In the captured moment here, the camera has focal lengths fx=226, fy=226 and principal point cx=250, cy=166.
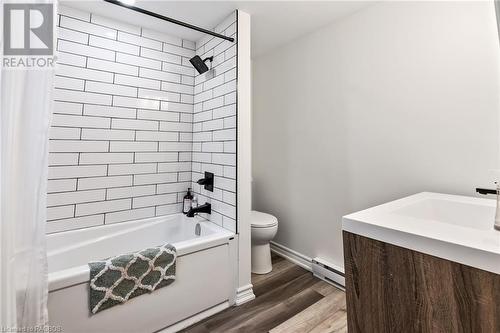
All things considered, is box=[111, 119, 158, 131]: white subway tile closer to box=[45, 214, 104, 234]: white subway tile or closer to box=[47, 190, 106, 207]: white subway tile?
box=[47, 190, 106, 207]: white subway tile

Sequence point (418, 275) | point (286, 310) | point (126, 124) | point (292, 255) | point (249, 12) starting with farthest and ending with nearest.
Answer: point (292, 255), point (126, 124), point (249, 12), point (286, 310), point (418, 275)

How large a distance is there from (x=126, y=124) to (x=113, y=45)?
67cm

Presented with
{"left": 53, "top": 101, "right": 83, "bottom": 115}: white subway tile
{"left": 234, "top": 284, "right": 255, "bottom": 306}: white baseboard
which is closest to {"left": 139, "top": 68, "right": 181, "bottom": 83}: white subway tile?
{"left": 53, "top": 101, "right": 83, "bottom": 115}: white subway tile

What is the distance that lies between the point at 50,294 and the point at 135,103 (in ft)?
4.94

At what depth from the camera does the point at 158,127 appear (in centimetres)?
214

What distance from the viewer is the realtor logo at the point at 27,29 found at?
750mm

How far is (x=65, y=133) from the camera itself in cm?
174

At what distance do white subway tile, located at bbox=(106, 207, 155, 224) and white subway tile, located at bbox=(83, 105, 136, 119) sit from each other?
2.76 feet

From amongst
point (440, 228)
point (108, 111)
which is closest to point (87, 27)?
point (108, 111)

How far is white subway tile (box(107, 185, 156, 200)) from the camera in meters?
1.95

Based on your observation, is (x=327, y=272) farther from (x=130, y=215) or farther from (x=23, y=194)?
(x=23, y=194)

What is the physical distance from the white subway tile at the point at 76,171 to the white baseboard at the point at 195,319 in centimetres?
130

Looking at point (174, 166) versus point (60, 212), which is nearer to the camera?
point (60, 212)

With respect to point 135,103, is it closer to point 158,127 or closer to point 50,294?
point 158,127
